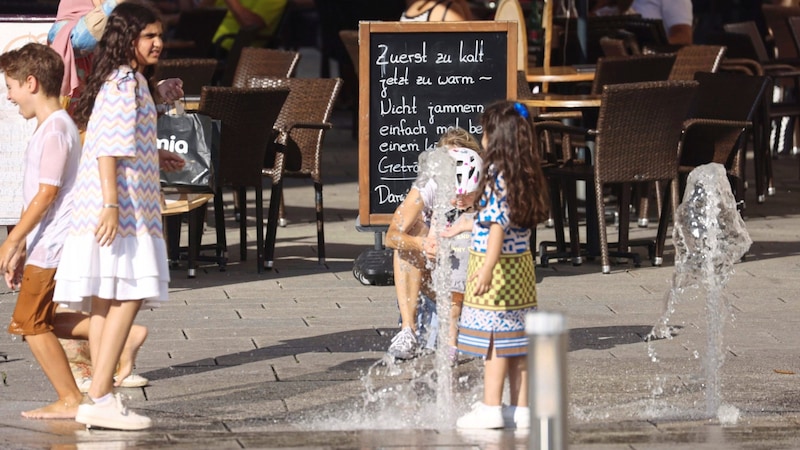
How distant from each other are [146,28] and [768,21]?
429 inches

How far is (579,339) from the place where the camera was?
7.34 metres

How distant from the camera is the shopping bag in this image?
872 centimetres

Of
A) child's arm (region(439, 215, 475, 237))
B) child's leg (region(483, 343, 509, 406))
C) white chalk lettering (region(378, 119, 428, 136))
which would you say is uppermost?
white chalk lettering (region(378, 119, 428, 136))

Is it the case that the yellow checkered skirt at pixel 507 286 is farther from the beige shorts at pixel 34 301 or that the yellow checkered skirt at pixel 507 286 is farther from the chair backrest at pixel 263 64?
the chair backrest at pixel 263 64

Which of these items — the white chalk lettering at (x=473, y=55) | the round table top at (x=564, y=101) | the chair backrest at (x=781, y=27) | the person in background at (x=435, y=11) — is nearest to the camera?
the white chalk lettering at (x=473, y=55)

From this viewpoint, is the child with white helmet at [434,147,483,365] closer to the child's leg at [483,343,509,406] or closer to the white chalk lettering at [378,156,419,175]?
the child's leg at [483,343,509,406]

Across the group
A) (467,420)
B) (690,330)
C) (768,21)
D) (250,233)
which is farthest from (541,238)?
(768,21)

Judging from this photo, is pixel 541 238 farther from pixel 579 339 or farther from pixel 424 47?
pixel 579 339

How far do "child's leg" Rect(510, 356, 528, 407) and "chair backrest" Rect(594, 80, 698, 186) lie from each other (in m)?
3.54

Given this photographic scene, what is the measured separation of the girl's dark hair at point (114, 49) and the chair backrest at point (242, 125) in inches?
126

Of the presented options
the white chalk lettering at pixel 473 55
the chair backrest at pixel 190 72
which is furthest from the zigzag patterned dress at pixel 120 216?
the chair backrest at pixel 190 72

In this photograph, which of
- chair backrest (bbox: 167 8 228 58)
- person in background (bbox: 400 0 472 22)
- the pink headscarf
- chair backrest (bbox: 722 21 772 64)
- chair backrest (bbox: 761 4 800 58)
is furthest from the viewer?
chair backrest (bbox: 761 4 800 58)

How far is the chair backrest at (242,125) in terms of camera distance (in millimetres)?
9031

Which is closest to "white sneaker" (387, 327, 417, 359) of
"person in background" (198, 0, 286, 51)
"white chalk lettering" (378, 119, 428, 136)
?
"white chalk lettering" (378, 119, 428, 136)
